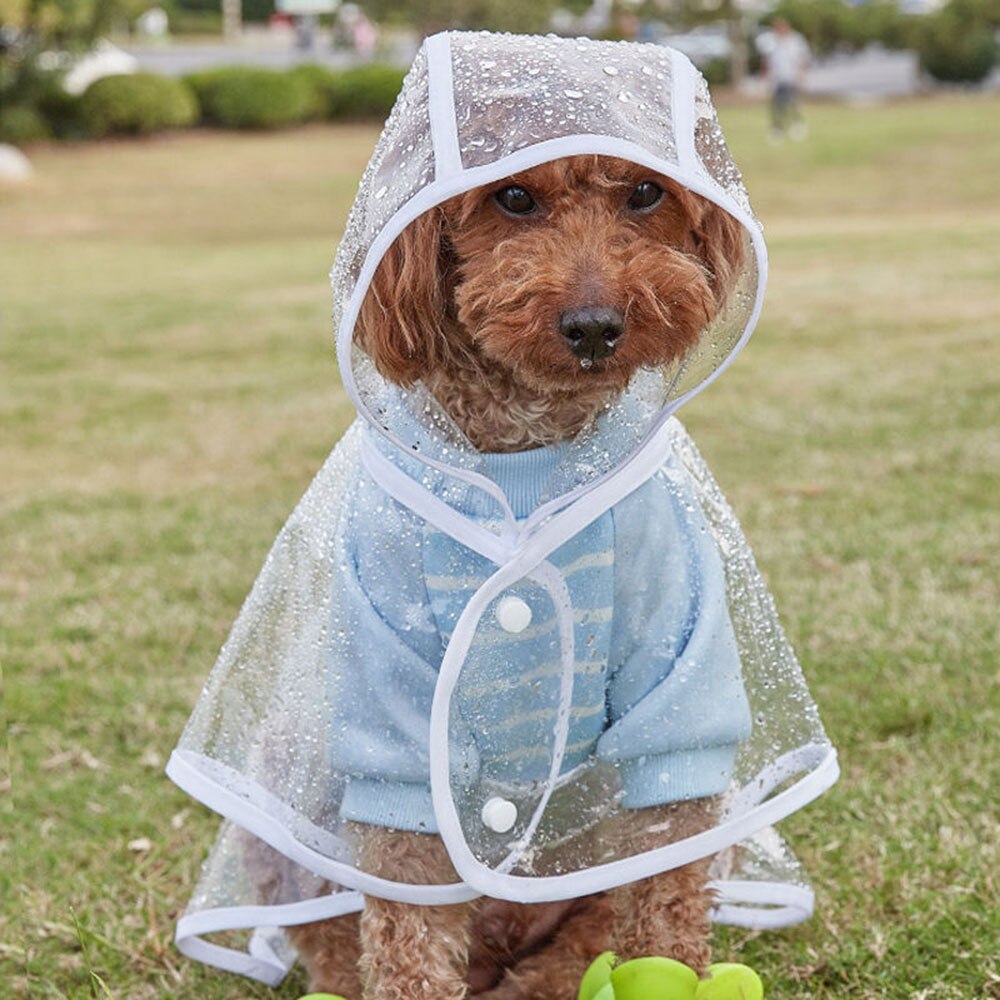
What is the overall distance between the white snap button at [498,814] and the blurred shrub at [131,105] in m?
28.0

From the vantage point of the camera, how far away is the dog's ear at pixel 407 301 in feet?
7.57

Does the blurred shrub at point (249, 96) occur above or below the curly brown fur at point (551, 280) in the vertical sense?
below

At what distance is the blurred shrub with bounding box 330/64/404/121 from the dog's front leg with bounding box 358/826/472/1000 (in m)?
30.4

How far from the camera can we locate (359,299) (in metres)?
2.21

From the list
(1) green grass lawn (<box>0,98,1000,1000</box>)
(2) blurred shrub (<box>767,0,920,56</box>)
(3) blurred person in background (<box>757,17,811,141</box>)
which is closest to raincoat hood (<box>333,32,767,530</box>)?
(1) green grass lawn (<box>0,98,1000,1000</box>)

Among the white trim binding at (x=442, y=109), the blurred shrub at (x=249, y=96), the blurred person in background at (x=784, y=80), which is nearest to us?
the white trim binding at (x=442, y=109)

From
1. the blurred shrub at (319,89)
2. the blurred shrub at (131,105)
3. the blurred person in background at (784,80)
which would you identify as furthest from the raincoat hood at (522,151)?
the blurred shrub at (319,89)

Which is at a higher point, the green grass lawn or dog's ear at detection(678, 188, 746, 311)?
dog's ear at detection(678, 188, 746, 311)

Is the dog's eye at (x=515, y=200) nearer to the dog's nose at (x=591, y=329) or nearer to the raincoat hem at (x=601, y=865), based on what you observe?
the dog's nose at (x=591, y=329)

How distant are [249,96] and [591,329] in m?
29.9

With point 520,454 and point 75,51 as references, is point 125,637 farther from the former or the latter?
point 75,51

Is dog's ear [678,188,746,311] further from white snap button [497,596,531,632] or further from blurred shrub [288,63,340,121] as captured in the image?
blurred shrub [288,63,340,121]

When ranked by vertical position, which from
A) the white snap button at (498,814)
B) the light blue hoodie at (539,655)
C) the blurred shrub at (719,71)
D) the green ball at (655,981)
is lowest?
the blurred shrub at (719,71)

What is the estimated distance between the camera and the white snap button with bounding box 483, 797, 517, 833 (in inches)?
98.7
